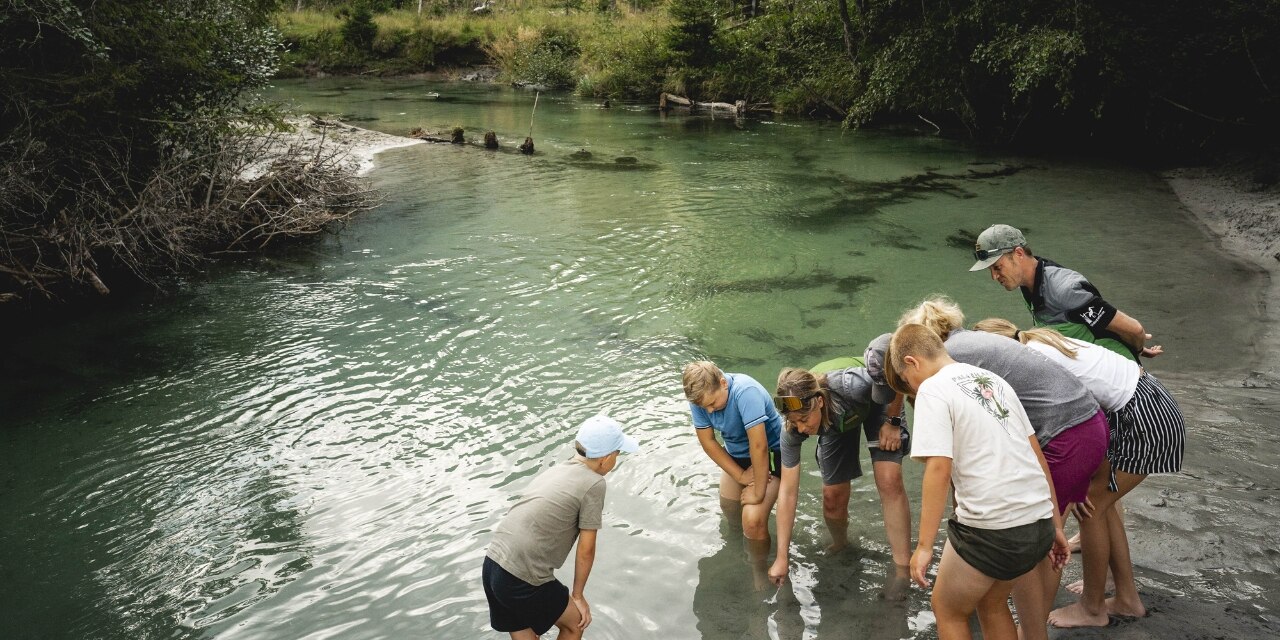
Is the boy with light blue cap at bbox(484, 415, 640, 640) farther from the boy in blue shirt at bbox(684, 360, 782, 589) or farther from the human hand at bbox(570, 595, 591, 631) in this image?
the boy in blue shirt at bbox(684, 360, 782, 589)

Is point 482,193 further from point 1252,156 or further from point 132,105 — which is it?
point 1252,156

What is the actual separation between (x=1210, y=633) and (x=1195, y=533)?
1183 millimetres

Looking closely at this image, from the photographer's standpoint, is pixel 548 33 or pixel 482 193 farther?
pixel 548 33

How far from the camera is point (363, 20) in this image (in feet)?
154

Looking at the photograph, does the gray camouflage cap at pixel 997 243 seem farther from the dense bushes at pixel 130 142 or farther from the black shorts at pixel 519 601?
the dense bushes at pixel 130 142

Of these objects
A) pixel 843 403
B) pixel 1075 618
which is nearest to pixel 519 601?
pixel 843 403

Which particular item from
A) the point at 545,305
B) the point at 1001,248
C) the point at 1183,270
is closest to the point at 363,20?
the point at 545,305

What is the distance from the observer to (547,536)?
12.9 feet

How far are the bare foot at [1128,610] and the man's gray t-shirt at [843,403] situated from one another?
1565mm

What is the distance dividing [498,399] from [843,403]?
163 inches

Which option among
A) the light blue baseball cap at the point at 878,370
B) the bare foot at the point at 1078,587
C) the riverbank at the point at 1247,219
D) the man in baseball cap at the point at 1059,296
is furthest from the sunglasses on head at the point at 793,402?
the riverbank at the point at 1247,219

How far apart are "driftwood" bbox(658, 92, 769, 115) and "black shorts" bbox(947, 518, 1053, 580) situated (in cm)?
2813

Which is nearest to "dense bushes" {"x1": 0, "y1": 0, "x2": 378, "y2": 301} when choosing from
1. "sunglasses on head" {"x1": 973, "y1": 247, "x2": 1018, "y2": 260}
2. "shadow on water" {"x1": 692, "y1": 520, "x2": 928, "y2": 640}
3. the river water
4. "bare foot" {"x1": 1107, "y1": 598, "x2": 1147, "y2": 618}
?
the river water

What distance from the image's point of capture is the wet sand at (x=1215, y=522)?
403 cm
